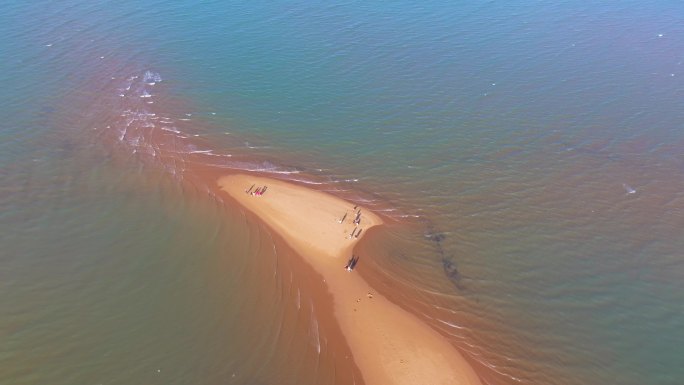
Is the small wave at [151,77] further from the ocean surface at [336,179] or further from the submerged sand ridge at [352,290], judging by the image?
the submerged sand ridge at [352,290]

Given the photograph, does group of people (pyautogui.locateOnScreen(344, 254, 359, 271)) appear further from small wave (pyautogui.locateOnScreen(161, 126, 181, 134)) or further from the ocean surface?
small wave (pyautogui.locateOnScreen(161, 126, 181, 134))

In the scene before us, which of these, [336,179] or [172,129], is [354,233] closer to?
[336,179]

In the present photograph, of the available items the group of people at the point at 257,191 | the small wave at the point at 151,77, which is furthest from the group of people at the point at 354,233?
the small wave at the point at 151,77

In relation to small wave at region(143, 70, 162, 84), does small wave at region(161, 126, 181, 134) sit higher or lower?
lower

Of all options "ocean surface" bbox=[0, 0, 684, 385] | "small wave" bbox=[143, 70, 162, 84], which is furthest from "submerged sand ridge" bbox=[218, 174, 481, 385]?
"small wave" bbox=[143, 70, 162, 84]

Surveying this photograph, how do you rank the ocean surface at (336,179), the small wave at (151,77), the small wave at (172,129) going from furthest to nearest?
the small wave at (151,77) → the small wave at (172,129) → the ocean surface at (336,179)

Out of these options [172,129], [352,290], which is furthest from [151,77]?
[352,290]
